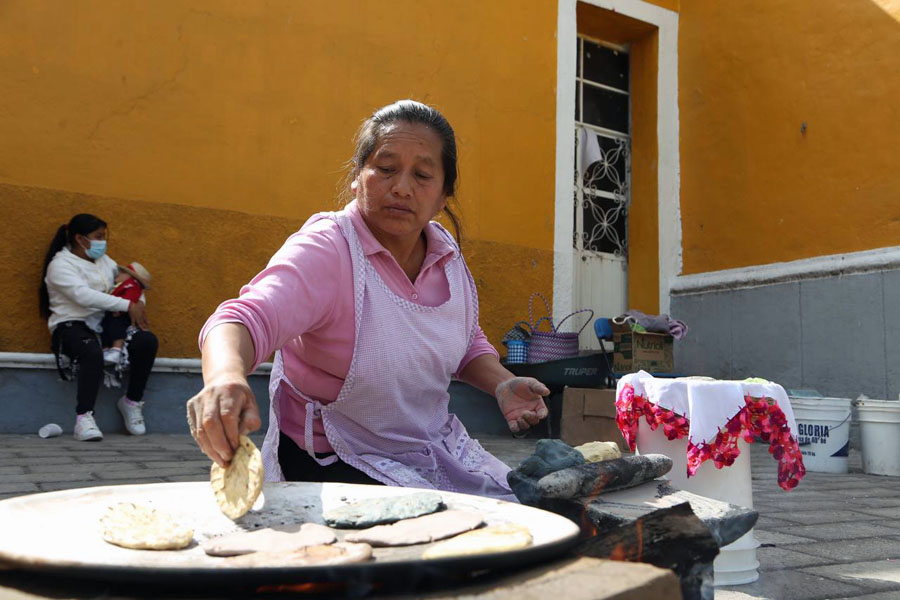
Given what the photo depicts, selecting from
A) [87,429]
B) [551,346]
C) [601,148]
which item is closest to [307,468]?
[87,429]

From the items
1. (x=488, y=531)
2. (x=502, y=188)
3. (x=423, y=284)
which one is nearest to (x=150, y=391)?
(x=502, y=188)

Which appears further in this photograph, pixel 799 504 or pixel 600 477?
pixel 799 504

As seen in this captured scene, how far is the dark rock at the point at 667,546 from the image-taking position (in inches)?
43.5

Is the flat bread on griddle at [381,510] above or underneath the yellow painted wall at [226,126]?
underneath

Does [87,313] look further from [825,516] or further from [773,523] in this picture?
[825,516]

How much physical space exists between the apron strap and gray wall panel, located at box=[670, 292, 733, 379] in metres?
6.05

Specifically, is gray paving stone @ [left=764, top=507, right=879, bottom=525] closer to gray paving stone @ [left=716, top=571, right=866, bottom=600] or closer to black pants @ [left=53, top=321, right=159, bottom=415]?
gray paving stone @ [left=716, top=571, right=866, bottom=600]

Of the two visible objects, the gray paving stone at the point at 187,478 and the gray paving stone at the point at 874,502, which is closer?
the gray paving stone at the point at 187,478

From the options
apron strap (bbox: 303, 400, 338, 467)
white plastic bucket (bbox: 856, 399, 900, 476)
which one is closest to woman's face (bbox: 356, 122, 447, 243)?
apron strap (bbox: 303, 400, 338, 467)

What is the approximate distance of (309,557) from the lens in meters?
0.97

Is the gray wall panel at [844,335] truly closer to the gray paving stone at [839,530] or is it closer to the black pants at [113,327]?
the gray paving stone at [839,530]

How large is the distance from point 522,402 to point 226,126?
4627 mm

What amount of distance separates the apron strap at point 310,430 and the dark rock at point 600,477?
0.53 m

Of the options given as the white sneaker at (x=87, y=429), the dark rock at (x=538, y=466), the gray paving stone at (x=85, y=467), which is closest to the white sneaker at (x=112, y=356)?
the white sneaker at (x=87, y=429)
